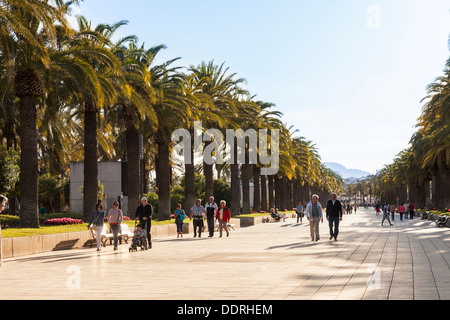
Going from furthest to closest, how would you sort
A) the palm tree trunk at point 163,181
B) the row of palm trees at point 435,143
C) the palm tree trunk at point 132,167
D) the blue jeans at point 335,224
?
the row of palm trees at point 435,143, the palm tree trunk at point 163,181, the palm tree trunk at point 132,167, the blue jeans at point 335,224

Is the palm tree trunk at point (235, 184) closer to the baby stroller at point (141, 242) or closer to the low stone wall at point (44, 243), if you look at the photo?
the low stone wall at point (44, 243)

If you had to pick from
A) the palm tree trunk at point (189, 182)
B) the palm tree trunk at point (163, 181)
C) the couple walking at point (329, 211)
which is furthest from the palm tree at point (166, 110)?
the couple walking at point (329, 211)

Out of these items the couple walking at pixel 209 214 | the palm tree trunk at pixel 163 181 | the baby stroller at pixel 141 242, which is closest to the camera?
the baby stroller at pixel 141 242

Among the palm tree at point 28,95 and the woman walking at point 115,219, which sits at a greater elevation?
the palm tree at point 28,95

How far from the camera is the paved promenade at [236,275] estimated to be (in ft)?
26.6

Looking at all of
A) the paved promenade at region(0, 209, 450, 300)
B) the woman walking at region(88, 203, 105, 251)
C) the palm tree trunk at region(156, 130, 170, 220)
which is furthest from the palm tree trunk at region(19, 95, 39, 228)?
the palm tree trunk at region(156, 130, 170, 220)

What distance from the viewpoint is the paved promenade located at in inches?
319

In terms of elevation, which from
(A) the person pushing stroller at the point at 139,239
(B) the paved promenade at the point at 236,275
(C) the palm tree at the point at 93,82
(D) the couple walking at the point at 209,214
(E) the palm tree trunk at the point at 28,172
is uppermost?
(C) the palm tree at the point at 93,82

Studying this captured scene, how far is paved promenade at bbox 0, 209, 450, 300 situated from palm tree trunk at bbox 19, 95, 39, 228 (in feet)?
16.2

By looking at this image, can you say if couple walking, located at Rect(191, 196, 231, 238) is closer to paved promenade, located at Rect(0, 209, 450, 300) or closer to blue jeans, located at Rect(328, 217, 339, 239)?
blue jeans, located at Rect(328, 217, 339, 239)

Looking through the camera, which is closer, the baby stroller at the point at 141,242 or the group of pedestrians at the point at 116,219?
the baby stroller at the point at 141,242

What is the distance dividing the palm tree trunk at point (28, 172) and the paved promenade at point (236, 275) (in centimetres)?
495

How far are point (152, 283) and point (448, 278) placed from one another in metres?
4.96

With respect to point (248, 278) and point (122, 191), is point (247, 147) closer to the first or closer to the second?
point (122, 191)
